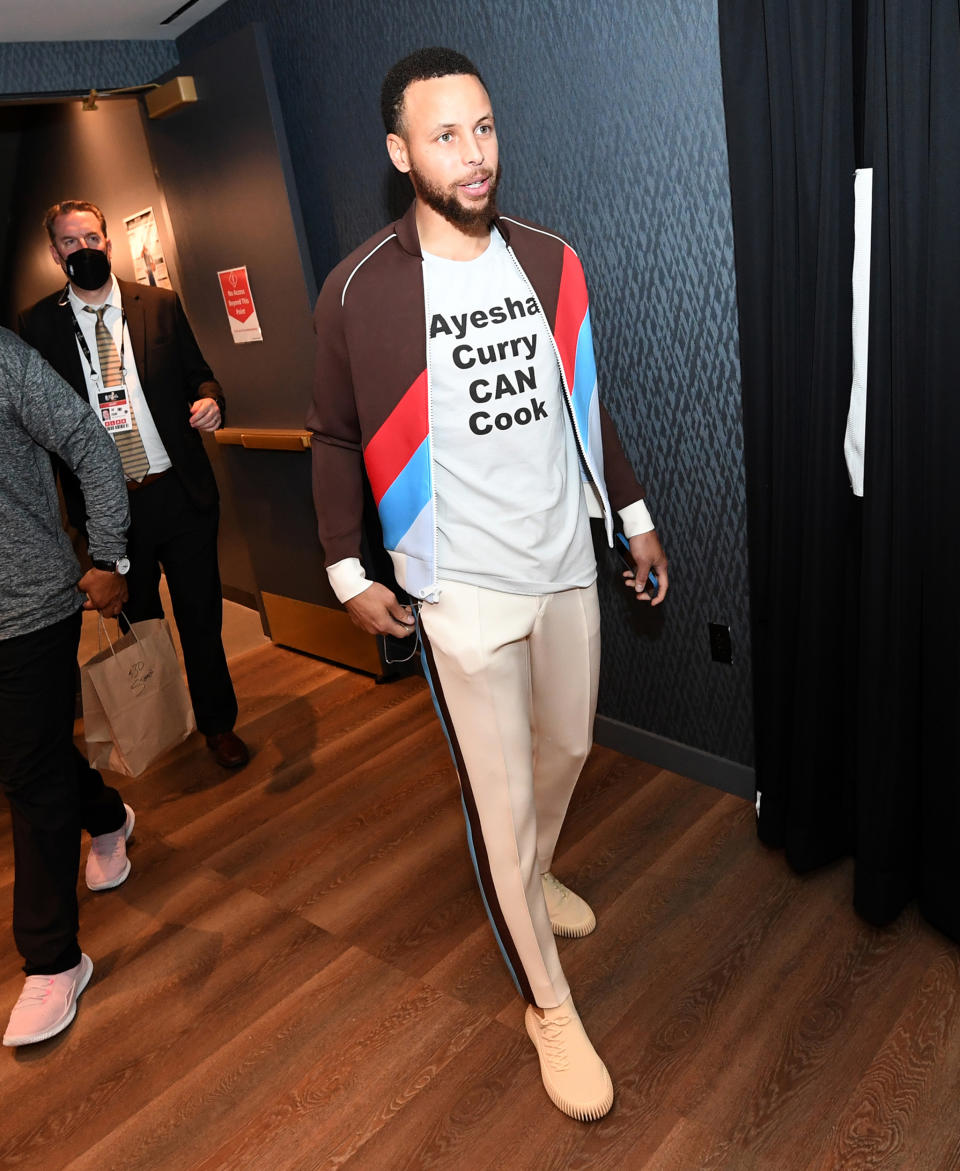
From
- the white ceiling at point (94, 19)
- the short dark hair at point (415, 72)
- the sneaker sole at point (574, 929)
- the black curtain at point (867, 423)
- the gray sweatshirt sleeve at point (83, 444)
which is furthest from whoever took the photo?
the white ceiling at point (94, 19)

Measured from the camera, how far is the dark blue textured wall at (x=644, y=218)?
6.83 ft

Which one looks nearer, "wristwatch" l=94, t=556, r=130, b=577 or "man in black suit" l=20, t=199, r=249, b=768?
"wristwatch" l=94, t=556, r=130, b=577

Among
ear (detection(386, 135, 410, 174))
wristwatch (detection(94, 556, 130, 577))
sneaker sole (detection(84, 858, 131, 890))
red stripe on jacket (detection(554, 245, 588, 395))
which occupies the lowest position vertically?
sneaker sole (detection(84, 858, 131, 890))

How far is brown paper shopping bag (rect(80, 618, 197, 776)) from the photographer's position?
246 cm

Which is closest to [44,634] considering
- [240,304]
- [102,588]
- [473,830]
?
[102,588]

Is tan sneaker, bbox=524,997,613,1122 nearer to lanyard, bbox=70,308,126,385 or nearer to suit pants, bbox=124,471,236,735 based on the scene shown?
suit pants, bbox=124,471,236,735

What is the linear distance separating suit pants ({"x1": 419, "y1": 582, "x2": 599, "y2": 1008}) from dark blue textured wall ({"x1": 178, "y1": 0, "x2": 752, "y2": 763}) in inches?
29.1

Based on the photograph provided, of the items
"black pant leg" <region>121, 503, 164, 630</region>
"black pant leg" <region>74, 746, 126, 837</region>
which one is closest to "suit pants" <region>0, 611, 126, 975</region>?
"black pant leg" <region>74, 746, 126, 837</region>

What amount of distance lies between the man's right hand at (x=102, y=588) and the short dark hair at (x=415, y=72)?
1098 mm

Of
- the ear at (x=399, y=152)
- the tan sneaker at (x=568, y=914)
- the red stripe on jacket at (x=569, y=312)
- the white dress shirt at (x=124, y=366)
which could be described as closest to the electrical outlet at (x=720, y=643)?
the tan sneaker at (x=568, y=914)

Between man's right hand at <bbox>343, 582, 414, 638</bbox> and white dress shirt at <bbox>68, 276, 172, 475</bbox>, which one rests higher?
white dress shirt at <bbox>68, 276, 172, 475</bbox>

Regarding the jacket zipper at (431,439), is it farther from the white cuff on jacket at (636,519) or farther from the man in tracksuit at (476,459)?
the white cuff on jacket at (636,519)

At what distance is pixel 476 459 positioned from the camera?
159cm

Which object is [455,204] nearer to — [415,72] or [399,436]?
[415,72]
